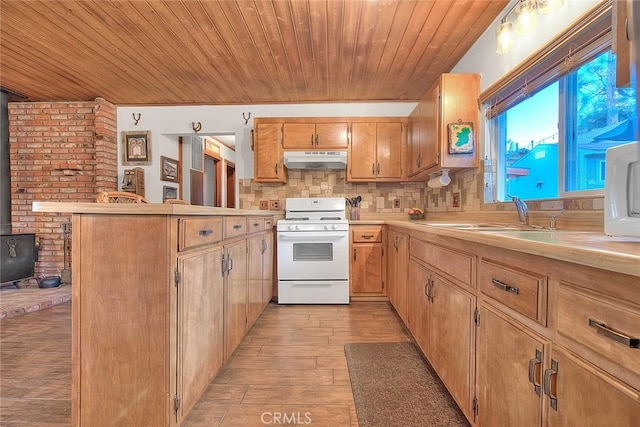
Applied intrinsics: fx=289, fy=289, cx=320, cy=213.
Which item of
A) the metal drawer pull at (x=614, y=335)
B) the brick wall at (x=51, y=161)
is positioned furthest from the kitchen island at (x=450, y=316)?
the brick wall at (x=51, y=161)

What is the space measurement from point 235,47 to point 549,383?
2.84 m

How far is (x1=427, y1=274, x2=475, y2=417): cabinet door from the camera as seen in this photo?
3.89ft

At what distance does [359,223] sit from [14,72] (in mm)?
3921

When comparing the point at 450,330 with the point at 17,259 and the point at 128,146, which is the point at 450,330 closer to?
the point at 128,146

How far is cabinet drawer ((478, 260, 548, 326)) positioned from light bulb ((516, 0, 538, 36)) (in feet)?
4.60

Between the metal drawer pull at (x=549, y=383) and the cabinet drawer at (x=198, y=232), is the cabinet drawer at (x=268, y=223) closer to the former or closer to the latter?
the cabinet drawer at (x=198, y=232)

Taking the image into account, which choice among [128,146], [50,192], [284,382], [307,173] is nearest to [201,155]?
[128,146]

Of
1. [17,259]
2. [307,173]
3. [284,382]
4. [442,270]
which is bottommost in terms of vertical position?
[284,382]

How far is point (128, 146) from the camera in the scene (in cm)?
378

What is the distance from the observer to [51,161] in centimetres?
374

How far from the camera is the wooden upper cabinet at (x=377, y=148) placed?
3379 millimetres

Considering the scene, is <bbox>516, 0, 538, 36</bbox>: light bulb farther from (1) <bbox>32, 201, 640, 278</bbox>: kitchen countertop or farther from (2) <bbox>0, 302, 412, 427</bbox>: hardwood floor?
(2) <bbox>0, 302, 412, 427</bbox>: hardwood floor

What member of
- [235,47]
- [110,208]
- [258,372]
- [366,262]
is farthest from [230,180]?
[110,208]

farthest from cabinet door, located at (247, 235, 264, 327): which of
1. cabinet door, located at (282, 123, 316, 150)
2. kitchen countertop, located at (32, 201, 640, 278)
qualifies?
cabinet door, located at (282, 123, 316, 150)
